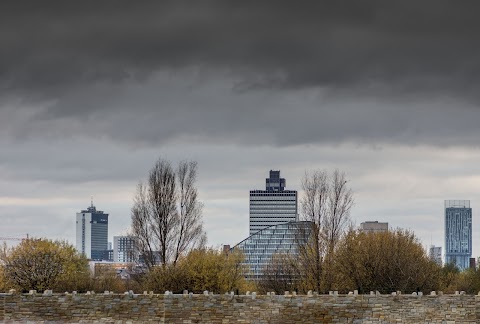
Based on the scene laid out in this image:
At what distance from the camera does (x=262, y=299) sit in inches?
2504

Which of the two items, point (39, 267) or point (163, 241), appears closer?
point (163, 241)

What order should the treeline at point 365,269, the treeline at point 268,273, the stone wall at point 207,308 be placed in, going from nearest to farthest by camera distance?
1. the stone wall at point 207,308
2. the treeline at point 268,273
3. the treeline at point 365,269

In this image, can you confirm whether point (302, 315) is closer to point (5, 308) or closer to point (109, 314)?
point (109, 314)

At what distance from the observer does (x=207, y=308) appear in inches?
2505

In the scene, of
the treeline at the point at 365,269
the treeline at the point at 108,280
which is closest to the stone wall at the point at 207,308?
the treeline at the point at 108,280

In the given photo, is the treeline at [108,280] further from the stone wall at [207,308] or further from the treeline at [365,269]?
the stone wall at [207,308]

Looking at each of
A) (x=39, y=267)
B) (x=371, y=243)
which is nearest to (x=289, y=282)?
(x=371, y=243)

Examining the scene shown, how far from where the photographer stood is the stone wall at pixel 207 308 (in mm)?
63344

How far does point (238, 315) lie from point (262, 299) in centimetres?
163

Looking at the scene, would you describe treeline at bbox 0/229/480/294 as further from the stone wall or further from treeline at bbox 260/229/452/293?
the stone wall

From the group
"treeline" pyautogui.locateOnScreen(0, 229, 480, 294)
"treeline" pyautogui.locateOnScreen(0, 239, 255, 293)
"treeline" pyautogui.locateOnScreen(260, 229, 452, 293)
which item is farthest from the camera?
"treeline" pyautogui.locateOnScreen(260, 229, 452, 293)

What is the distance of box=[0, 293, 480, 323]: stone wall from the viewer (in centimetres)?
6334

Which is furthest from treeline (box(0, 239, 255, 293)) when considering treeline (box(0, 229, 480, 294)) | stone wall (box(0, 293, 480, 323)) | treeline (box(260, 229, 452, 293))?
stone wall (box(0, 293, 480, 323))

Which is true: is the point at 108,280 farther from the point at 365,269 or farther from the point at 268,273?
the point at 365,269
